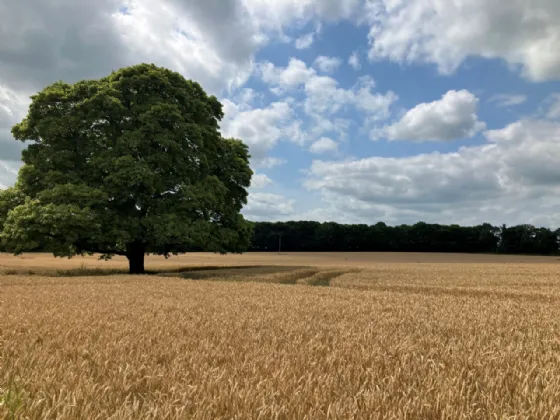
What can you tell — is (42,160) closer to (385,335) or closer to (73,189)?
(73,189)

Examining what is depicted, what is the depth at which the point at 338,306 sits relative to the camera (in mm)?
12680

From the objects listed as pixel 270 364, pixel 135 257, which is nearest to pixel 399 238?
pixel 135 257

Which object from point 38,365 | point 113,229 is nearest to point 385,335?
point 38,365

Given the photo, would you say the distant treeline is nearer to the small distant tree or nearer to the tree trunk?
the tree trunk

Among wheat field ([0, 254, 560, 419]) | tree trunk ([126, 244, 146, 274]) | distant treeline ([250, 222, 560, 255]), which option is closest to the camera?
wheat field ([0, 254, 560, 419])

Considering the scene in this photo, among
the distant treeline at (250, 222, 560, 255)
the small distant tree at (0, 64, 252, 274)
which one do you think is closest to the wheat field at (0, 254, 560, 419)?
the small distant tree at (0, 64, 252, 274)

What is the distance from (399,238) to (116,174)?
4279 inches

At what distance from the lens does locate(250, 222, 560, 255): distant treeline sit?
123500 millimetres

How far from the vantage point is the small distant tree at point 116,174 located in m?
28.1

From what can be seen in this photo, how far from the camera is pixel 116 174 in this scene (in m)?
28.4

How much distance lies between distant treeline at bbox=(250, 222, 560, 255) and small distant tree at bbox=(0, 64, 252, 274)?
89.8 meters

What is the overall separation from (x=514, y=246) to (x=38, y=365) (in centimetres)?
13892

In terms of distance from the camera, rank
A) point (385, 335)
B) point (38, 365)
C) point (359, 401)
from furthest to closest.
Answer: point (385, 335) → point (38, 365) → point (359, 401)

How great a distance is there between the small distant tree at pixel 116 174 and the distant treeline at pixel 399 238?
3537 inches
